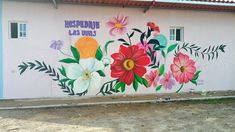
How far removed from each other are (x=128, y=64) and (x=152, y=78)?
114 cm

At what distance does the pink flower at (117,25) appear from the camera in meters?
13.0

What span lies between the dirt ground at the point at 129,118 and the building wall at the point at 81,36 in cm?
200

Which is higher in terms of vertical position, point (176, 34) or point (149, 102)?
point (176, 34)

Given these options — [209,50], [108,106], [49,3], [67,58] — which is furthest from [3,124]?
[209,50]

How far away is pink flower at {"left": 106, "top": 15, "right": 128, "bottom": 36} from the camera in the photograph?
12992mm

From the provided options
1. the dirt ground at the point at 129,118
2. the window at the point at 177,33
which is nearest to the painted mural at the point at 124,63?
the window at the point at 177,33

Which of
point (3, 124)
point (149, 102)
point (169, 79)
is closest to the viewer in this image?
point (3, 124)

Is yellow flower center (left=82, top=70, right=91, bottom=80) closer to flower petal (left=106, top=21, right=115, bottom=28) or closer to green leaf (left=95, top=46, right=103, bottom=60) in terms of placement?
green leaf (left=95, top=46, right=103, bottom=60)

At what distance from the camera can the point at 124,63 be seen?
13.2m

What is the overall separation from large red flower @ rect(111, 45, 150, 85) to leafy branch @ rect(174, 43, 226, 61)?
4.87 feet

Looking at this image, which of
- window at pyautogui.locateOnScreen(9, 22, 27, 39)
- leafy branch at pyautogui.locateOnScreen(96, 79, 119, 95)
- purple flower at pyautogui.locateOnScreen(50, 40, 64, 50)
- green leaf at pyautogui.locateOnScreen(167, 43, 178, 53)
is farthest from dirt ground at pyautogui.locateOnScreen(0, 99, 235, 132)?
window at pyautogui.locateOnScreen(9, 22, 27, 39)

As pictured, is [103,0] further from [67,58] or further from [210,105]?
[210,105]

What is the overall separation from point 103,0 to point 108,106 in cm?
369

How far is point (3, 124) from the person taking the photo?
8.86 metres
